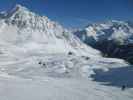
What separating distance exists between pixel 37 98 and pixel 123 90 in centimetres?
2010

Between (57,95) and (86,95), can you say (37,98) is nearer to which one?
(57,95)

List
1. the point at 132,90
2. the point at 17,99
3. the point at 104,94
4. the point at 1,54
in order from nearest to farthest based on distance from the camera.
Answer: the point at 17,99 < the point at 104,94 < the point at 132,90 < the point at 1,54

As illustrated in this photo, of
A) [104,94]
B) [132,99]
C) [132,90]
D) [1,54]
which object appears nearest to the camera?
[132,99]

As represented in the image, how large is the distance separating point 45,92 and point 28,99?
748 cm

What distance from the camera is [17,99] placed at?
4222 centimetres

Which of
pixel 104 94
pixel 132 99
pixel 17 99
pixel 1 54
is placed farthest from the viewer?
pixel 1 54

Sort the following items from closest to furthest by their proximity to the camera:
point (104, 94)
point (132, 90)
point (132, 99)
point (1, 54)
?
point (132, 99) < point (104, 94) < point (132, 90) < point (1, 54)

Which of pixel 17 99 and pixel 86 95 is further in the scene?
pixel 86 95

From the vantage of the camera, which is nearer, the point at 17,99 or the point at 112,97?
the point at 17,99

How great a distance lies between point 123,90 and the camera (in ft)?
176

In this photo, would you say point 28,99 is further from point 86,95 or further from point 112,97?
point 112,97

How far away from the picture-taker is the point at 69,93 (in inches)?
1948

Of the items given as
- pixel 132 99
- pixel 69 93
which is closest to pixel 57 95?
pixel 69 93

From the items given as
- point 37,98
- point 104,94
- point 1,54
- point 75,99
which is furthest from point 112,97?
point 1,54
